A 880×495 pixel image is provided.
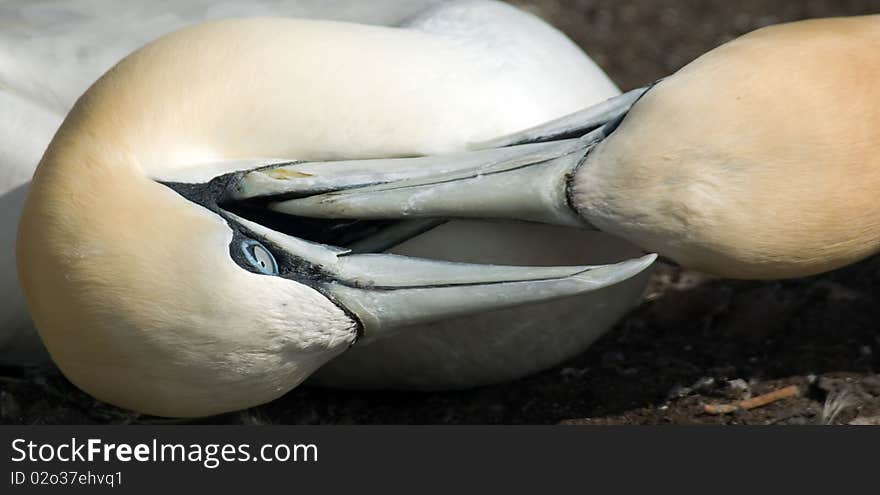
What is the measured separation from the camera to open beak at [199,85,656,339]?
423 cm

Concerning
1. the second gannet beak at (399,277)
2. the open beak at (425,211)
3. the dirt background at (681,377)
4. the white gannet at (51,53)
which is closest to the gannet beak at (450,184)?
the open beak at (425,211)

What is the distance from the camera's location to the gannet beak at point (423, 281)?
421 cm

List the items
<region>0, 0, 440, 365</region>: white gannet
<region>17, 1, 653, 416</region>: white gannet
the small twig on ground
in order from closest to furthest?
1. <region>17, 1, 653, 416</region>: white gannet
2. the small twig on ground
3. <region>0, 0, 440, 365</region>: white gannet

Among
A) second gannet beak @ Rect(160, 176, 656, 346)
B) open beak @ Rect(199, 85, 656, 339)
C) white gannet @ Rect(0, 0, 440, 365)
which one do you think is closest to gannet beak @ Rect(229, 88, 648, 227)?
open beak @ Rect(199, 85, 656, 339)

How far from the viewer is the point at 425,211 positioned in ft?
14.1

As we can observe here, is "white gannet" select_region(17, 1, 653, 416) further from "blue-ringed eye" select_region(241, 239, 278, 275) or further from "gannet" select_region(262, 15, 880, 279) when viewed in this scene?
"gannet" select_region(262, 15, 880, 279)

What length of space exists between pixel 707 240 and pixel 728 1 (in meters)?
4.50

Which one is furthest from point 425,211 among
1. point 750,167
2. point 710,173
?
point 750,167

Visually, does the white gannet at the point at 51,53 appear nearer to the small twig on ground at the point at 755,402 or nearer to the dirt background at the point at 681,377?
the dirt background at the point at 681,377

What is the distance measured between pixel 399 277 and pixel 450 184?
0.31m

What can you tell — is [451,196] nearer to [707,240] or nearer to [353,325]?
[353,325]

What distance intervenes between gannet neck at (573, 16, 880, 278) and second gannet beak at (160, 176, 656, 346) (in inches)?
7.5

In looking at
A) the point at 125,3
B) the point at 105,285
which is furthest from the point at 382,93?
the point at 125,3

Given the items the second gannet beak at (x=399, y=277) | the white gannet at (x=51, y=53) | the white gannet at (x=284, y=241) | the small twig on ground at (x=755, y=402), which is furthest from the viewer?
the white gannet at (x=51, y=53)
